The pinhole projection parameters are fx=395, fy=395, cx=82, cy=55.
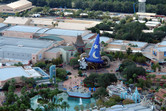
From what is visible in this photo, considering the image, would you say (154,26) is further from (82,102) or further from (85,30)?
(82,102)

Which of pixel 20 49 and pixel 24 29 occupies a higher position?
pixel 24 29

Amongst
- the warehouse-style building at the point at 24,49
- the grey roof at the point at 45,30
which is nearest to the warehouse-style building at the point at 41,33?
the grey roof at the point at 45,30

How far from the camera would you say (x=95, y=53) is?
57.1m

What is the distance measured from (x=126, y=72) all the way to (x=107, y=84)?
4.18 meters

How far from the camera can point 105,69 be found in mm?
58875

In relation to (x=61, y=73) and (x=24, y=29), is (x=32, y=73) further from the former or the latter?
(x=24, y=29)

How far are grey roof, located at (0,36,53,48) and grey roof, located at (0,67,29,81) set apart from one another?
1177cm

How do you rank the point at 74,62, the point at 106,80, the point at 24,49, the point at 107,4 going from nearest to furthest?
the point at 106,80
the point at 74,62
the point at 24,49
the point at 107,4

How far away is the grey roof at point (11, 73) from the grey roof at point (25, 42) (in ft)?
38.6

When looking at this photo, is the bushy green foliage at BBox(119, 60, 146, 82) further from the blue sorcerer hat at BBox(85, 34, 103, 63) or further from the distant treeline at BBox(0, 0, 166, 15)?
the distant treeline at BBox(0, 0, 166, 15)

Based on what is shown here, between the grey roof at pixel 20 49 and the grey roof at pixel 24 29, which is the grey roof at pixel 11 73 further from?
the grey roof at pixel 24 29

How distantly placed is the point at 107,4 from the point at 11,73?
186 feet

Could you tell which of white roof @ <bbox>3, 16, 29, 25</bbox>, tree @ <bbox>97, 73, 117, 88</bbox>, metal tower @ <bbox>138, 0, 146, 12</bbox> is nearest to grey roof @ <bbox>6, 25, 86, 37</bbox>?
white roof @ <bbox>3, 16, 29, 25</bbox>

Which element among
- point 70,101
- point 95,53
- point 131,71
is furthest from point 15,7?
point 70,101
